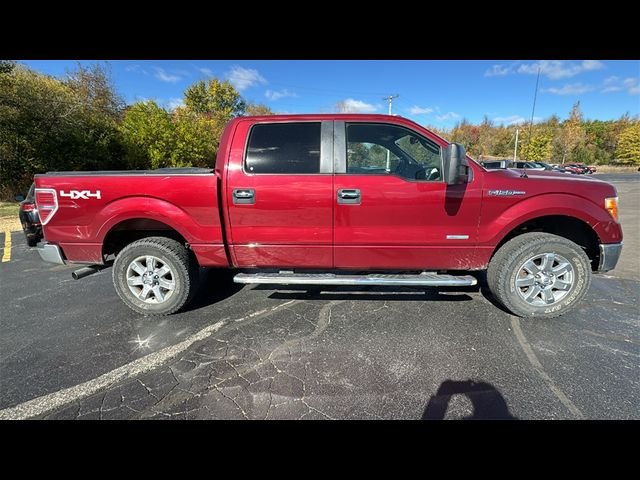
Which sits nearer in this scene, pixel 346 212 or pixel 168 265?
pixel 346 212

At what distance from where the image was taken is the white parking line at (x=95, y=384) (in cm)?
209

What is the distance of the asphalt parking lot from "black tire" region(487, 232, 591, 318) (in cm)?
17

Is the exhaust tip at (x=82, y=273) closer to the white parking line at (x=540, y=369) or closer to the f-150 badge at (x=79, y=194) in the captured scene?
the f-150 badge at (x=79, y=194)

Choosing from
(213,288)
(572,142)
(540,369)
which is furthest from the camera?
(572,142)

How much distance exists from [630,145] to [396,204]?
249 feet

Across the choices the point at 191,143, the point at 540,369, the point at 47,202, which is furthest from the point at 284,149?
the point at 191,143

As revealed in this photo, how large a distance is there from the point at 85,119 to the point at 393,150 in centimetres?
1767

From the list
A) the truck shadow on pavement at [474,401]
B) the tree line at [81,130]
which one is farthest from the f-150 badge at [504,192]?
the tree line at [81,130]

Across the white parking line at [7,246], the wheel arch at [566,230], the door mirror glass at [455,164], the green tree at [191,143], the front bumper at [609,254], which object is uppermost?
the green tree at [191,143]

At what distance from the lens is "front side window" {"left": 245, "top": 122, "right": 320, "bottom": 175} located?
308cm

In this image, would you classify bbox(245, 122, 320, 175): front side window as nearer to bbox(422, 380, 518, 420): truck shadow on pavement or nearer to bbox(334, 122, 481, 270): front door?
bbox(334, 122, 481, 270): front door

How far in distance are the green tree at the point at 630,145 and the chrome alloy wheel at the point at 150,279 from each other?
77.3 metres

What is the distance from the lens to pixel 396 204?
3.00 m

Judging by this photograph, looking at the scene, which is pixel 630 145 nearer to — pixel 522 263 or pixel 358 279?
pixel 522 263
